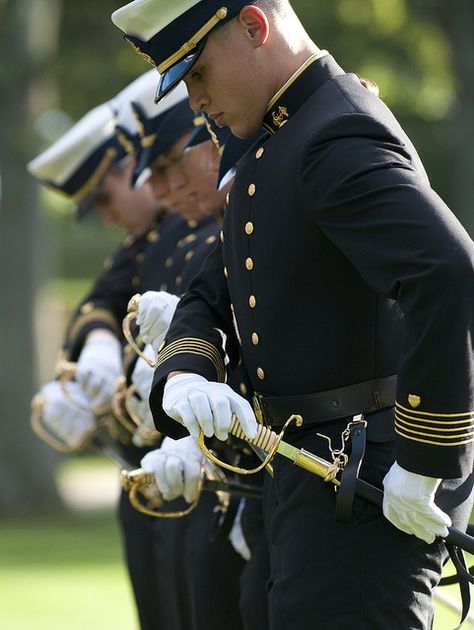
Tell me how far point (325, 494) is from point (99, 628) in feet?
14.6

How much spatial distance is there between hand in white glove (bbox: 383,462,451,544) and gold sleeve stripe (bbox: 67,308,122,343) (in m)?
3.01

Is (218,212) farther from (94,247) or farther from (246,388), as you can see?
(94,247)

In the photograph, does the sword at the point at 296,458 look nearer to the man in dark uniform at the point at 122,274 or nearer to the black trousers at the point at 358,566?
the black trousers at the point at 358,566

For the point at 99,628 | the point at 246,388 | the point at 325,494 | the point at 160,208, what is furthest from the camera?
the point at 99,628

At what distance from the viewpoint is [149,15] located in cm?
302

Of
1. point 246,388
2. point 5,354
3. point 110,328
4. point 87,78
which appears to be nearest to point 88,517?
point 5,354

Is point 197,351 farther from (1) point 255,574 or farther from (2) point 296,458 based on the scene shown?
(1) point 255,574

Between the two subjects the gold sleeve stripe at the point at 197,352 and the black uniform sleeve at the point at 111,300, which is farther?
the black uniform sleeve at the point at 111,300

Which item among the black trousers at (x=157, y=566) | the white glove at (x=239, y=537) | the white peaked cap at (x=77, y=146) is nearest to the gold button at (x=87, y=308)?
the white peaked cap at (x=77, y=146)

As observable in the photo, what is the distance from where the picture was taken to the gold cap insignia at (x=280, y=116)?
301cm

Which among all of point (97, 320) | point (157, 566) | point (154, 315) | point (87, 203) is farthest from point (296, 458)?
point (87, 203)

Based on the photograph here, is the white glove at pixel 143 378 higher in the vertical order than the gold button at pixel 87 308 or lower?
higher

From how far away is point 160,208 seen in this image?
18.1 ft

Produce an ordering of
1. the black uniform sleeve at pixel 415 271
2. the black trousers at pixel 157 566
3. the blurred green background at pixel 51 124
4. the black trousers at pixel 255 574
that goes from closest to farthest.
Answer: the black uniform sleeve at pixel 415 271, the black trousers at pixel 255 574, the black trousers at pixel 157 566, the blurred green background at pixel 51 124
